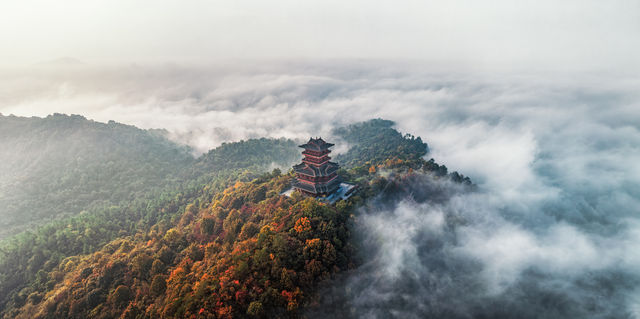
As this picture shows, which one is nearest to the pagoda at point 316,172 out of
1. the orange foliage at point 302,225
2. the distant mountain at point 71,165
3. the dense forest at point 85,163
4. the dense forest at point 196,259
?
the dense forest at point 196,259

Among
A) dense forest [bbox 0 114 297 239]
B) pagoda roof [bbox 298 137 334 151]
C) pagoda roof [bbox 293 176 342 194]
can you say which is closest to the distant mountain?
dense forest [bbox 0 114 297 239]

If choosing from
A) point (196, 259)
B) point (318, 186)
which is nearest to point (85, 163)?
point (196, 259)

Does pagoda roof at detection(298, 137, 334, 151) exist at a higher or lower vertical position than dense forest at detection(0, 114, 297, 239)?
higher

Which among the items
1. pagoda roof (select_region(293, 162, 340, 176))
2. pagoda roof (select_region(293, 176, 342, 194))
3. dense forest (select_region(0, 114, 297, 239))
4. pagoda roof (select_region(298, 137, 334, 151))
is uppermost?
pagoda roof (select_region(298, 137, 334, 151))

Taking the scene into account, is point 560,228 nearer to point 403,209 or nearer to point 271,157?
point 403,209

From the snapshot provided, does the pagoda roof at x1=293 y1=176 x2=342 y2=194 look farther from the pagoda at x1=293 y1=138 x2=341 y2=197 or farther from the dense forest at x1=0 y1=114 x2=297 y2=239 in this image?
the dense forest at x1=0 y1=114 x2=297 y2=239
